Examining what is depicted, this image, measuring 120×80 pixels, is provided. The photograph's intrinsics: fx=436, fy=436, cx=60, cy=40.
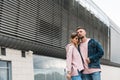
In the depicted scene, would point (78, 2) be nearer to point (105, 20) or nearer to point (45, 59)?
point (45, 59)

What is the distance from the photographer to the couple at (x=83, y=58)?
279 inches

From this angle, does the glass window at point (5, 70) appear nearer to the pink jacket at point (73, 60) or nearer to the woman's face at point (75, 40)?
the pink jacket at point (73, 60)

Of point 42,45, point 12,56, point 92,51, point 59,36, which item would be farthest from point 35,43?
point 92,51

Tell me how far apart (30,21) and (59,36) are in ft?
18.8

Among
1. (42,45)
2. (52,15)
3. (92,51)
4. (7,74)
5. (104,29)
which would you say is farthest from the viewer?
(104,29)

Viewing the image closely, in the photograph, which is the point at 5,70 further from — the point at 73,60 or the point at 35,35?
the point at 73,60

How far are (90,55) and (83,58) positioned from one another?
0.41 feet

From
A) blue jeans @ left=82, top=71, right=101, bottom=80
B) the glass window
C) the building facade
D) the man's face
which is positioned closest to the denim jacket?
blue jeans @ left=82, top=71, right=101, bottom=80

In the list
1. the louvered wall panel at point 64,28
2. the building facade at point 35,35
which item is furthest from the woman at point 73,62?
the louvered wall panel at point 64,28

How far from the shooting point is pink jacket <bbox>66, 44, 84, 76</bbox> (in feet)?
23.2

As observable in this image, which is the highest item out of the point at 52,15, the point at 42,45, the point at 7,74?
the point at 52,15

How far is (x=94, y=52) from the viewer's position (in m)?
7.17

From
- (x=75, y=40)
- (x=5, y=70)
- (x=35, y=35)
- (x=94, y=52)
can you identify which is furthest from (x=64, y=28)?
(x=75, y=40)

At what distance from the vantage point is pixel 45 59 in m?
24.7
